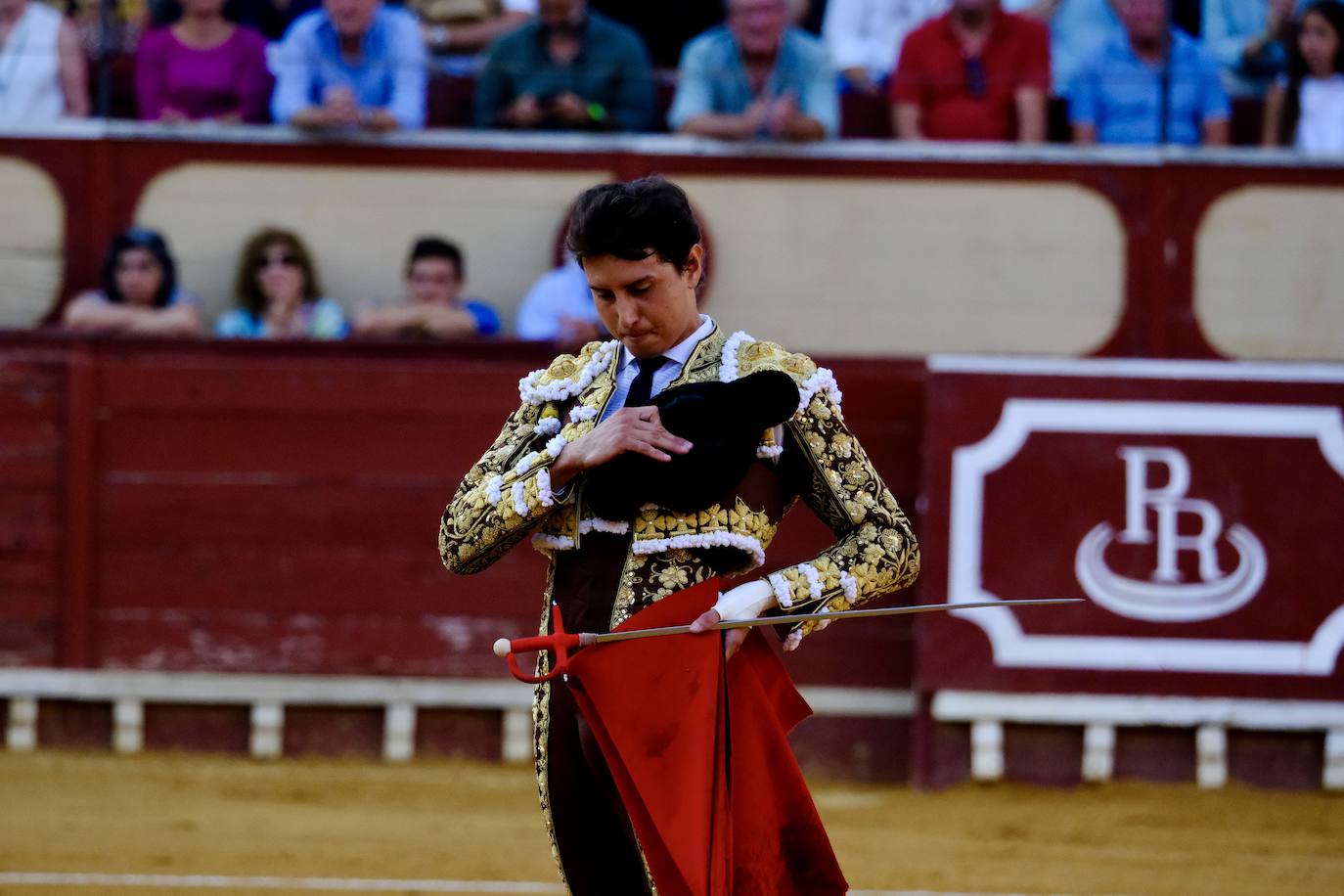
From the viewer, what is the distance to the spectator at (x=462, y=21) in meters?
6.61

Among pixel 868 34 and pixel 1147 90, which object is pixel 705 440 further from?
pixel 868 34

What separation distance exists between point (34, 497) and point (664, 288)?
439 cm

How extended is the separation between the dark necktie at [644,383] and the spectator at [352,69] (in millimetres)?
4197

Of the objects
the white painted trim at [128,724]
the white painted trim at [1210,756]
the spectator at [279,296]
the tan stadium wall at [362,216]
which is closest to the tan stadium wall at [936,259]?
the tan stadium wall at [362,216]

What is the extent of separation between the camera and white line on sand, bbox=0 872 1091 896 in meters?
4.53

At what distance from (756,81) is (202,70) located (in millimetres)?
1826

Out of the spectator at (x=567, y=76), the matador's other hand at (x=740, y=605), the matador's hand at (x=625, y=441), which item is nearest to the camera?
the matador's hand at (x=625, y=441)

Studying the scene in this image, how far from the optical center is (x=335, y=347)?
6.16 m

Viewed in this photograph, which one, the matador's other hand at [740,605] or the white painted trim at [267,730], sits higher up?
the matador's other hand at [740,605]

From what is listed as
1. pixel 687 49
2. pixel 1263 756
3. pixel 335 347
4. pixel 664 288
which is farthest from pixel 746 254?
pixel 664 288

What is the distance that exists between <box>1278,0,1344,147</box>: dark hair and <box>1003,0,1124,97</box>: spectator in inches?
22.4

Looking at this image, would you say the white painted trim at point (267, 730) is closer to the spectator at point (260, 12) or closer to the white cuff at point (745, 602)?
the spectator at point (260, 12)

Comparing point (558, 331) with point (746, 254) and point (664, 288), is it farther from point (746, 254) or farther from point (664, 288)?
point (664, 288)

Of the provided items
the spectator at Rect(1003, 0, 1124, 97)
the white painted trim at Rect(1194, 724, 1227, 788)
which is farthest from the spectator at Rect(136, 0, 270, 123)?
the white painted trim at Rect(1194, 724, 1227, 788)
